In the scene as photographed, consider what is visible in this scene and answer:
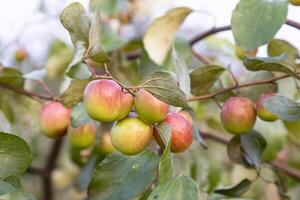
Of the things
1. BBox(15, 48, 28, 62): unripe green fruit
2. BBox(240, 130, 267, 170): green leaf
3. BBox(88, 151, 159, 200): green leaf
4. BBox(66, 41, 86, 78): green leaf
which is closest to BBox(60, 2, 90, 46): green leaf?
BBox(66, 41, 86, 78): green leaf

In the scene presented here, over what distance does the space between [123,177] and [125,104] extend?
229 millimetres

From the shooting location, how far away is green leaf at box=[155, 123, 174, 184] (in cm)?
57

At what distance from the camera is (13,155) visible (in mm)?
633

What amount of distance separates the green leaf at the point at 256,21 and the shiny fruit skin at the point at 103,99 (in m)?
0.24

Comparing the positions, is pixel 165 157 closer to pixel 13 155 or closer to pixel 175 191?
pixel 175 191

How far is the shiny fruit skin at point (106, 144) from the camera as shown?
1.03m

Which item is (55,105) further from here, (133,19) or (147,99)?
(133,19)

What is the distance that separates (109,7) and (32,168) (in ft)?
1.57

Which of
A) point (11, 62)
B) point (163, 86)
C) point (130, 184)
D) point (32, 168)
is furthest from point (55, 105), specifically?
point (11, 62)

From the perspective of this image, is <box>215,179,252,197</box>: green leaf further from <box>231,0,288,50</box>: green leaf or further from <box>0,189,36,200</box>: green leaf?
<box>0,189,36,200</box>: green leaf

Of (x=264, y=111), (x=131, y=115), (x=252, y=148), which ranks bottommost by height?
(x=252, y=148)

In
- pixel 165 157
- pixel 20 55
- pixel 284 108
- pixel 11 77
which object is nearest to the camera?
pixel 165 157

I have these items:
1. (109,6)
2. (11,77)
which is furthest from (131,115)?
(109,6)

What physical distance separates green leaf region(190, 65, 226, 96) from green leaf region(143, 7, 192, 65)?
26 centimetres
